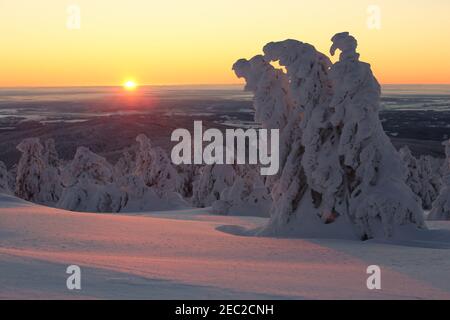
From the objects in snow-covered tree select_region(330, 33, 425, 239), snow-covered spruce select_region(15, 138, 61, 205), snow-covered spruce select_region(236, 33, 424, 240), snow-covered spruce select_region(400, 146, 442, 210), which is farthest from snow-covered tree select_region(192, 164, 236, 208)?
snow-covered tree select_region(330, 33, 425, 239)

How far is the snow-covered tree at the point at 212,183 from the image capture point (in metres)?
45.9

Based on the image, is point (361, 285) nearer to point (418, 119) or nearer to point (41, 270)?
point (41, 270)

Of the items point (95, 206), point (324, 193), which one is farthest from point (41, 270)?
point (95, 206)

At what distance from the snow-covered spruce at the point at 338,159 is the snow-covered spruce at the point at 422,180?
34.2 meters

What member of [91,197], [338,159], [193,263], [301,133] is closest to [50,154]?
[91,197]

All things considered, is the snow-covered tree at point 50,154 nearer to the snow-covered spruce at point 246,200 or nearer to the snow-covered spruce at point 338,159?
the snow-covered spruce at point 246,200

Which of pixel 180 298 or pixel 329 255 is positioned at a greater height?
pixel 180 298

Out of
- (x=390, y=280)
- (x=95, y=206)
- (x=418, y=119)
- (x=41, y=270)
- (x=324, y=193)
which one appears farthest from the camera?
(x=418, y=119)

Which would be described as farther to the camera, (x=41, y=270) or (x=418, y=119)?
(x=418, y=119)

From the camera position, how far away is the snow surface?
7.29 meters

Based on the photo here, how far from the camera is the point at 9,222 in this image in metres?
14.6

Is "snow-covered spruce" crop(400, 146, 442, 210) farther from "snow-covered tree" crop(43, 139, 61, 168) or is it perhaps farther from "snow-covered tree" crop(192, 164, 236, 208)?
"snow-covered tree" crop(43, 139, 61, 168)
